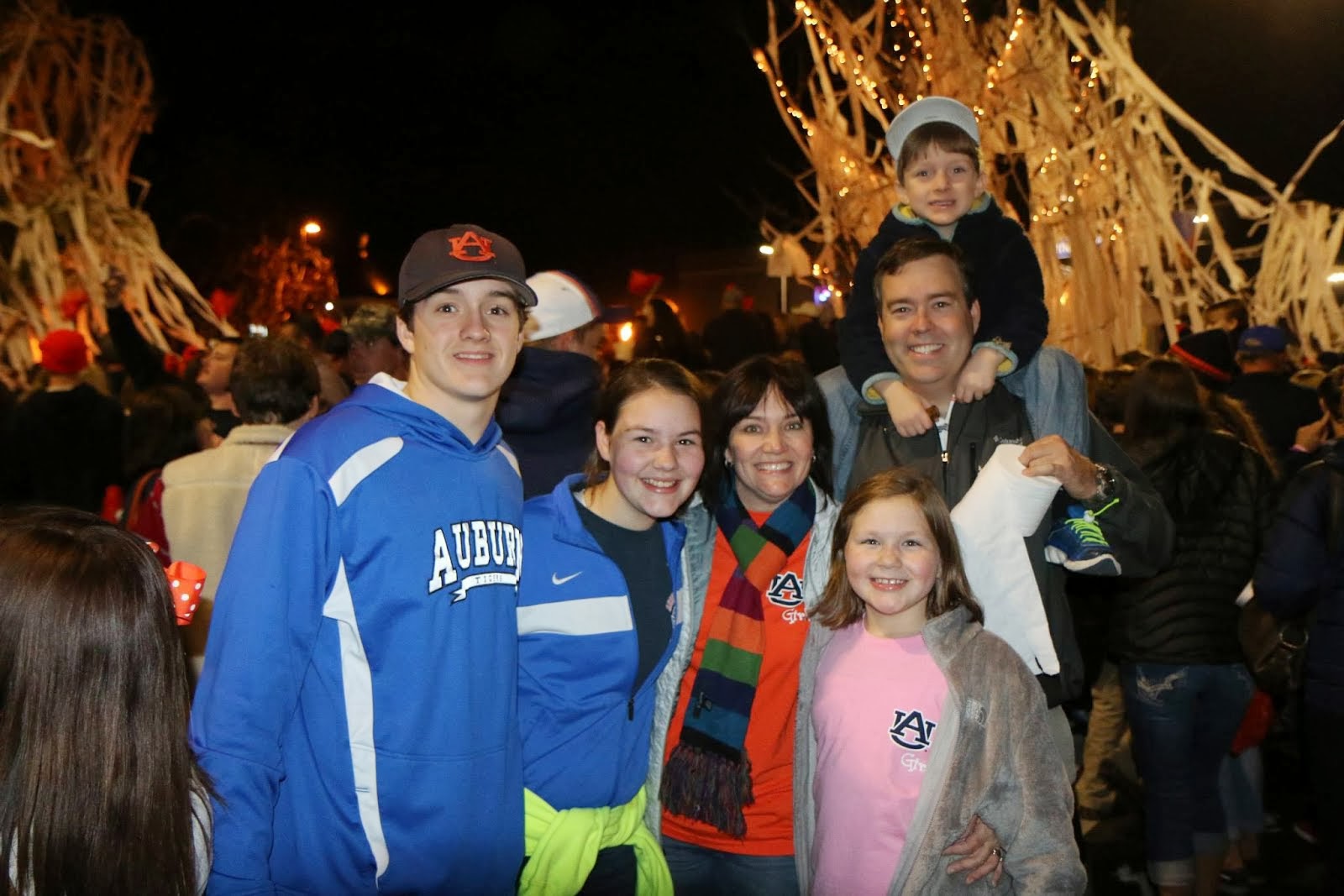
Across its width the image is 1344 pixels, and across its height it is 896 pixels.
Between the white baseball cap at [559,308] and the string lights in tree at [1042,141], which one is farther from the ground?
the string lights in tree at [1042,141]

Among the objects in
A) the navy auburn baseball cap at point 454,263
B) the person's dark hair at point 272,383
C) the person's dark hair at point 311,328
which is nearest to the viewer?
the navy auburn baseball cap at point 454,263

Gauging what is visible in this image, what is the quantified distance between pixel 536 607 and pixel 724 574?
59 centimetres

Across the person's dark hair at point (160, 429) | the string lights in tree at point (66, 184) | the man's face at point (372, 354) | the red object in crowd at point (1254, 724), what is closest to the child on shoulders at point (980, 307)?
the red object in crowd at point (1254, 724)

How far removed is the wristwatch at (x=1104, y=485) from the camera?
9.27 feet

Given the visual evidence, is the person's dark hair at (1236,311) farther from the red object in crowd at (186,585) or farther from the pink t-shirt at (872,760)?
the red object in crowd at (186,585)

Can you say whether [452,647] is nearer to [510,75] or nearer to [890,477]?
[890,477]

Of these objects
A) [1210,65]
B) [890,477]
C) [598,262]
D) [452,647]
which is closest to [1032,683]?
[890,477]

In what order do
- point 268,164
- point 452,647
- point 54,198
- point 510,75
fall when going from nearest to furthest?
point 452,647
point 54,198
point 510,75
point 268,164

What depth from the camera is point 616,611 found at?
2.72 metres

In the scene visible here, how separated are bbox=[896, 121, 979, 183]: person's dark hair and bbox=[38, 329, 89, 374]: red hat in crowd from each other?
15.9 feet

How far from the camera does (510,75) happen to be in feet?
74.6

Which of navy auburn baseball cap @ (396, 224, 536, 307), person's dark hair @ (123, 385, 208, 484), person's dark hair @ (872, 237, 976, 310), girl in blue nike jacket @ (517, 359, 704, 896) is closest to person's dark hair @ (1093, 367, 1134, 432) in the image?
person's dark hair @ (872, 237, 976, 310)

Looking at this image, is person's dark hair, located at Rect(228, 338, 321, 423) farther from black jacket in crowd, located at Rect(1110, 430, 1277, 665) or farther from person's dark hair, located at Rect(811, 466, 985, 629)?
black jacket in crowd, located at Rect(1110, 430, 1277, 665)

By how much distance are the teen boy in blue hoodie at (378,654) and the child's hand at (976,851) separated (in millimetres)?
1018
